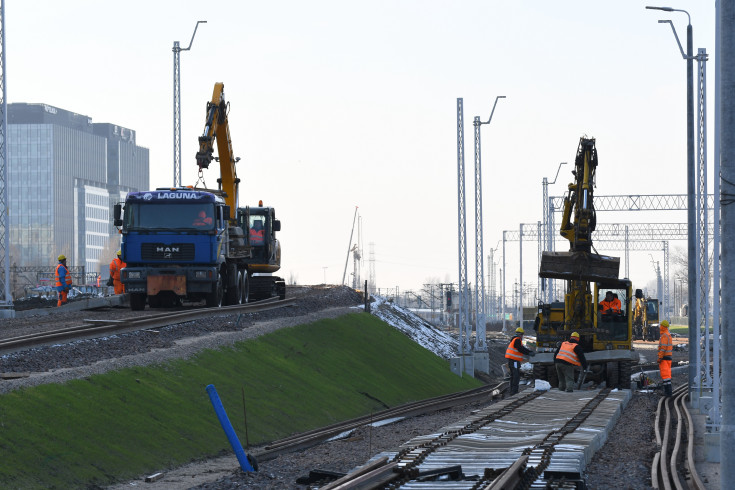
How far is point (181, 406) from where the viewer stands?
825 inches

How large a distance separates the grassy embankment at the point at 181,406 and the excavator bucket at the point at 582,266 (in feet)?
18.4

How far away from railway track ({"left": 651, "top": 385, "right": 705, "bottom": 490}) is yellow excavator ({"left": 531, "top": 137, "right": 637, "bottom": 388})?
2.40 metres

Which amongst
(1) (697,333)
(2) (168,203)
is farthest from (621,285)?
(2) (168,203)

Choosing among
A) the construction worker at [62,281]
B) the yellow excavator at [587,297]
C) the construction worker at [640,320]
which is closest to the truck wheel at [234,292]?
the construction worker at [62,281]

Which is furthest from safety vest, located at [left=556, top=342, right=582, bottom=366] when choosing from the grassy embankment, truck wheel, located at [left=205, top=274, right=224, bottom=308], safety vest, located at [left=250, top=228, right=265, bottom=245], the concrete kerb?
safety vest, located at [left=250, top=228, right=265, bottom=245]

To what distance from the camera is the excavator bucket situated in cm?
3003

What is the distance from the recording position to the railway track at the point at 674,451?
15.3 meters

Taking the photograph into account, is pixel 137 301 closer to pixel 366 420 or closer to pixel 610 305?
pixel 366 420

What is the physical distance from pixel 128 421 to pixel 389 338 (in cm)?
2577

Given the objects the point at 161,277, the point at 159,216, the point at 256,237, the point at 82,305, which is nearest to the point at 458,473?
the point at 161,277

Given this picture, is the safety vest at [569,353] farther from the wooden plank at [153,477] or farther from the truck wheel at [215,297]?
the wooden plank at [153,477]

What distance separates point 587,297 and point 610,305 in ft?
3.48

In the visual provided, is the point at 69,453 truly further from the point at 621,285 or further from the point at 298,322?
the point at 298,322

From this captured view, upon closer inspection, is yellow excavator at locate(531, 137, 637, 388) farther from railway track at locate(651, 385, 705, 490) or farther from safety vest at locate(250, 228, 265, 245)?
safety vest at locate(250, 228, 265, 245)
